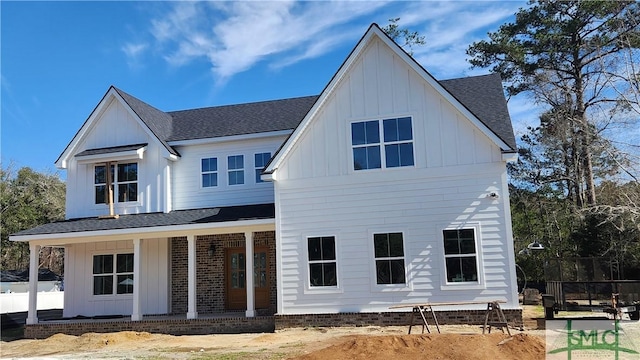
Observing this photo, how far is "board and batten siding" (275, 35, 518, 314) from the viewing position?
14.3 m

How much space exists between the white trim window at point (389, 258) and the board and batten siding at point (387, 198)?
0.59 feet

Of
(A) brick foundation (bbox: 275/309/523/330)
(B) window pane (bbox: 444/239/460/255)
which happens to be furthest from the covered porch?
(B) window pane (bbox: 444/239/460/255)

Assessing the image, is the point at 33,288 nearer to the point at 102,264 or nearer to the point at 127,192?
the point at 102,264

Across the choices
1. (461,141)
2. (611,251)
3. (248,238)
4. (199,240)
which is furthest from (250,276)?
(611,251)

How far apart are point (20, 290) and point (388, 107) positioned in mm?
28107

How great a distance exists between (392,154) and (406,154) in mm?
396

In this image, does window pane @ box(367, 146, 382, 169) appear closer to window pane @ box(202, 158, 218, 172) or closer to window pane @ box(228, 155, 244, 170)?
window pane @ box(228, 155, 244, 170)

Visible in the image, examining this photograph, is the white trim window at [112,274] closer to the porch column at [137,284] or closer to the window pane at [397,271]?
the porch column at [137,284]

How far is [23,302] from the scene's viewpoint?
983 inches

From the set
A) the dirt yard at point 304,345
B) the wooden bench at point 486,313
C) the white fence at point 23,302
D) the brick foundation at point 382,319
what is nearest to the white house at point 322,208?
the brick foundation at point 382,319

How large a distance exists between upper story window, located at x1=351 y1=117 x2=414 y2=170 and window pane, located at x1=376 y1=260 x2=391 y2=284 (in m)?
2.73

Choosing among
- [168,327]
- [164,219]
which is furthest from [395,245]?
[164,219]

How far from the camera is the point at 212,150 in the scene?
755 inches

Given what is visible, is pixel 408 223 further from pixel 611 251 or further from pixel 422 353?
pixel 611 251
